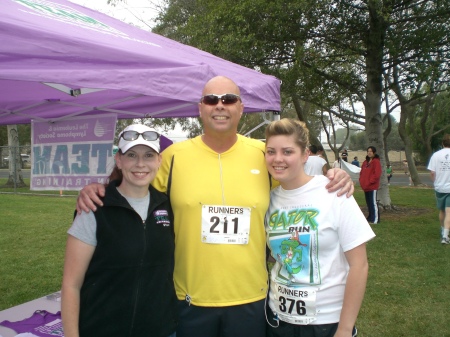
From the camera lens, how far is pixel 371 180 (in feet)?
31.2

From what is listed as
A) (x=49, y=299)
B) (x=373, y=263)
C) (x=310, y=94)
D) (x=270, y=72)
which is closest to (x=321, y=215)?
(x=49, y=299)

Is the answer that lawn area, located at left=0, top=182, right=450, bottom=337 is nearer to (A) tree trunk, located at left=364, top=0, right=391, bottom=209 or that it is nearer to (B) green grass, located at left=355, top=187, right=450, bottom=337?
(B) green grass, located at left=355, top=187, right=450, bottom=337

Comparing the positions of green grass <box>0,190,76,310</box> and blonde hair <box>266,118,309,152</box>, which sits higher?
blonde hair <box>266,118,309,152</box>

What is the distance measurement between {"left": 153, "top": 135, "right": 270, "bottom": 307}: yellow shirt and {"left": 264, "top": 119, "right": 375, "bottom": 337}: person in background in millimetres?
125

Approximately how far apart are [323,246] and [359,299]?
284mm

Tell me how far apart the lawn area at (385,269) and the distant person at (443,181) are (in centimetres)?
38

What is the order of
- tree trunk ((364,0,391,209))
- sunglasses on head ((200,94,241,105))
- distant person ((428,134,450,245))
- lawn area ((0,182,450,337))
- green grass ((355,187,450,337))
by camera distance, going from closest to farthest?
sunglasses on head ((200,94,241,105)) < green grass ((355,187,450,337)) < lawn area ((0,182,450,337)) < distant person ((428,134,450,245)) < tree trunk ((364,0,391,209))

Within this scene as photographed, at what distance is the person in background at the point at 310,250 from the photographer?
2.02 meters

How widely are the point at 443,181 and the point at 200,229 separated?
20.9 feet

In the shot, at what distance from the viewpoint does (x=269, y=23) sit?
8.87 meters

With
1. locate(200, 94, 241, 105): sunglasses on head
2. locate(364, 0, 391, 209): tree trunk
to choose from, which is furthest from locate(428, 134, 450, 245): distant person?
locate(200, 94, 241, 105): sunglasses on head

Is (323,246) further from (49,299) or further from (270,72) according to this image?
(270,72)

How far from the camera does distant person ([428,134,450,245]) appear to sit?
7.32m

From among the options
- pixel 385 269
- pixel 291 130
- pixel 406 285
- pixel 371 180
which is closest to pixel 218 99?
pixel 291 130
